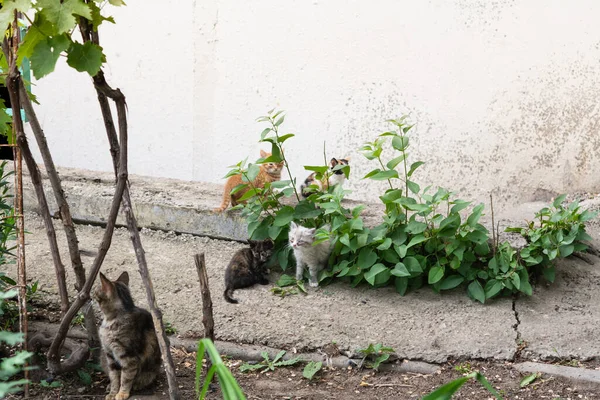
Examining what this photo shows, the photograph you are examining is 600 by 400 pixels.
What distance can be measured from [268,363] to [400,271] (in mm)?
1159

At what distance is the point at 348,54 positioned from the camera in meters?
6.49

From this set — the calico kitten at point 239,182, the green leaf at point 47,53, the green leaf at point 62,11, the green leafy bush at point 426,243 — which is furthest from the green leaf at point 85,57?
the calico kitten at point 239,182

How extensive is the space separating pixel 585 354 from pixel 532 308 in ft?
1.97

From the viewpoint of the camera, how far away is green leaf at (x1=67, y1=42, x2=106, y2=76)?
9.36ft

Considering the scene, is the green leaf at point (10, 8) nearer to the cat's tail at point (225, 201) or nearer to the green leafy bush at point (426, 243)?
the green leafy bush at point (426, 243)

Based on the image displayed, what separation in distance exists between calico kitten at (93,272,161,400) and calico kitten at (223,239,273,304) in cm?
120

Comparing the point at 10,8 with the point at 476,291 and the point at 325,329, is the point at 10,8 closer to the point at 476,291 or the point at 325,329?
the point at 325,329

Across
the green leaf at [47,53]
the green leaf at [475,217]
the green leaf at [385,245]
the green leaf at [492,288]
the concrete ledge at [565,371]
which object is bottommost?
the concrete ledge at [565,371]

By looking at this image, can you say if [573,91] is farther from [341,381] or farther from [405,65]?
[341,381]

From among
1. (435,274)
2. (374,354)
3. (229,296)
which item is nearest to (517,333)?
(435,274)

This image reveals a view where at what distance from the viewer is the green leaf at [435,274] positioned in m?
4.86

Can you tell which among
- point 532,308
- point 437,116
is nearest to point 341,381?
point 532,308

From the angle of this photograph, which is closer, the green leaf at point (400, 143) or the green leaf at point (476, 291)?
the green leaf at point (476, 291)

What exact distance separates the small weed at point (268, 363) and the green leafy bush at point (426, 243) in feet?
2.94
